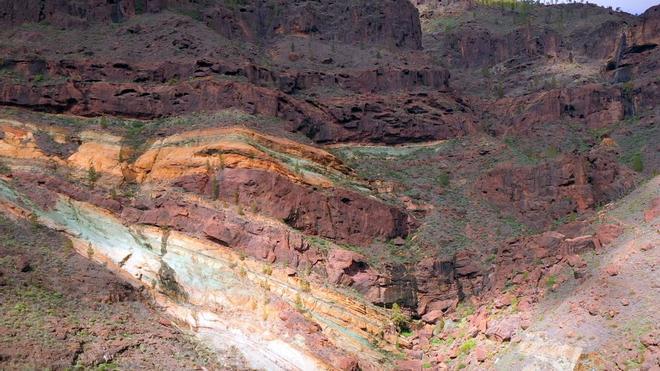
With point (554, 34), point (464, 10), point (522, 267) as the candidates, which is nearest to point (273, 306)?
point (522, 267)

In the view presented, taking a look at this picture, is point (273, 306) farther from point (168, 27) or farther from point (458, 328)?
point (168, 27)

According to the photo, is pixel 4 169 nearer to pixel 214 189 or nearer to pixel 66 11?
pixel 214 189

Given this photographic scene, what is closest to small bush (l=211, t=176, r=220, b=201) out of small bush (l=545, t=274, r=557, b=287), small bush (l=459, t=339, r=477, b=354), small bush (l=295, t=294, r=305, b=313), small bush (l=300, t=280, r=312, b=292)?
small bush (l=300, t=280, r=312, b=292)

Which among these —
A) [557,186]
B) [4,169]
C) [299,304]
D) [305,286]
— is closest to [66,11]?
[4,169]

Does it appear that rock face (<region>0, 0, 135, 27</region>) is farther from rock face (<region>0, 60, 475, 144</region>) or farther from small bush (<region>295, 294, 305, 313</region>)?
small bush (<region>295, 294, 305, 313</region>)

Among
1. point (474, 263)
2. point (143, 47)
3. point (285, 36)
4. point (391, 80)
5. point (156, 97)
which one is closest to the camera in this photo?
point (474, 263)

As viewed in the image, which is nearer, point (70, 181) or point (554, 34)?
point (70, 181)
